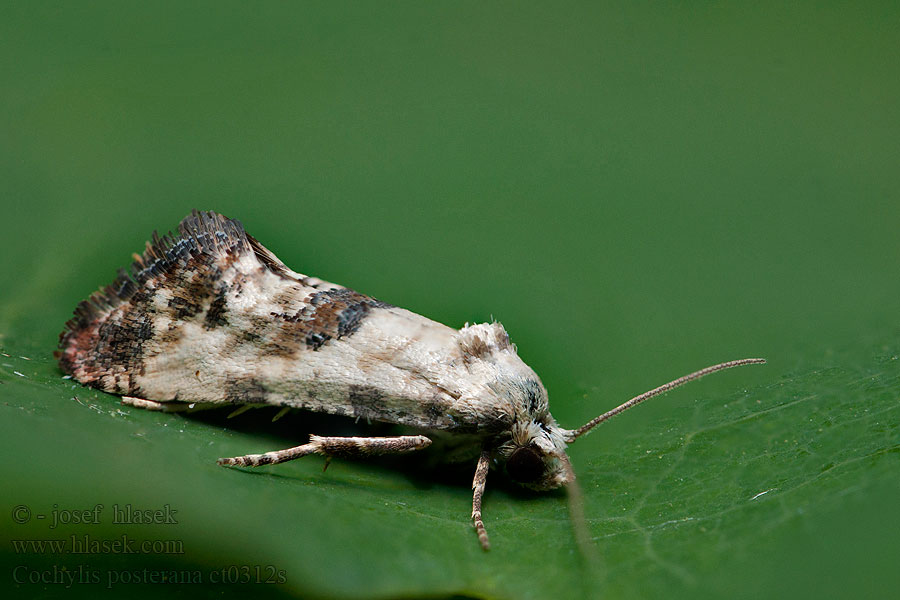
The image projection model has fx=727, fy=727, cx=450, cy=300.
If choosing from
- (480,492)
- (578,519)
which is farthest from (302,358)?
(578,519)

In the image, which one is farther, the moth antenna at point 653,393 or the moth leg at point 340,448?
the moth antenna at point 653,393

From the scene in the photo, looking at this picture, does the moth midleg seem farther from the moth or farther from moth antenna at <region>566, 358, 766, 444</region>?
moth antenna at <region>566, 358, 766, 444</region>

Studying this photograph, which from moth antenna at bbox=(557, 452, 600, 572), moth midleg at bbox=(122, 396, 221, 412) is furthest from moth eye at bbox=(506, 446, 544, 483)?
moth midleg at bbox=(122, 396, 221, 412)

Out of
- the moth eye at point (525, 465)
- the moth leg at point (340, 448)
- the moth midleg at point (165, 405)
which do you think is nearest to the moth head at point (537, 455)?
the moth eye at point (525, 465)

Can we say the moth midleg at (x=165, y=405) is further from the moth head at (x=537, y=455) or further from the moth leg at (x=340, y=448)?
the moth head at (x=537, y=455)

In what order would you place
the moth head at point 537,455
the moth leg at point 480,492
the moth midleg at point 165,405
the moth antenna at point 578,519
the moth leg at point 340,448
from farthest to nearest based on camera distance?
the moth midleg at point 165,405 → the moth head at point 537,455 → the moth leg at point 340,448 → the moth leg at point 480,492 → the moth antenna at point 578,519

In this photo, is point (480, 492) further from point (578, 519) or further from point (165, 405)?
point (165, 405)

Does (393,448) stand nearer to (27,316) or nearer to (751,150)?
(27,316)

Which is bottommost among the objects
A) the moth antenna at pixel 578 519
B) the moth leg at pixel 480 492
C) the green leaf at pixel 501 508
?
the moth leg at pixel 480 492
